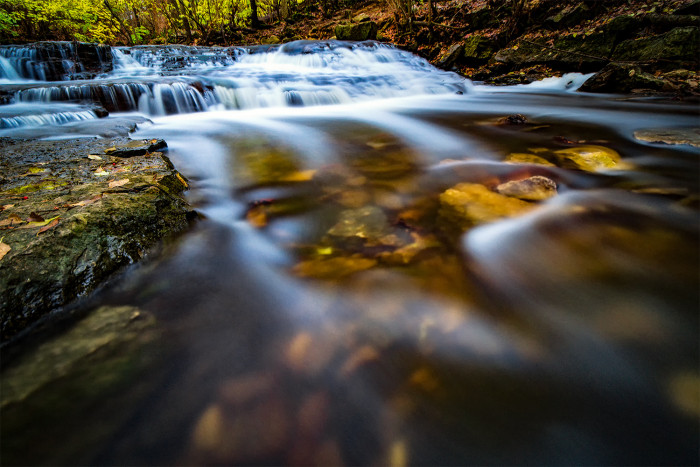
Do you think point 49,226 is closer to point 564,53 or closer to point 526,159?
point 526,159

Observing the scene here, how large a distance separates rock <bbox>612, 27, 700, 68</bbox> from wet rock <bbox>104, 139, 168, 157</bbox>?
32.4 ft

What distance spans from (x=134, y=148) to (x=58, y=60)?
29.8ft

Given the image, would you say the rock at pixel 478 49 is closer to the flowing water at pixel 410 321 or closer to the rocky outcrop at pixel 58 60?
the flowing water at pixel 410 321

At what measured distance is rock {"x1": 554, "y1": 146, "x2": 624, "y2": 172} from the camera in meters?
3.16

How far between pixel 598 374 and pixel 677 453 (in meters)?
0.29

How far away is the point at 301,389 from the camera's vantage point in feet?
4.02

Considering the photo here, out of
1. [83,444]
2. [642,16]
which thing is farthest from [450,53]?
[83,444]

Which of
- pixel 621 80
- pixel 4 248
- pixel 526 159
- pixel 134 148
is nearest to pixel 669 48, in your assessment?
pixel 621 80

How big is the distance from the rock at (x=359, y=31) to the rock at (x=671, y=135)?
12.9 m

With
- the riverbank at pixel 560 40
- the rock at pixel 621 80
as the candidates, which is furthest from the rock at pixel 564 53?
the rock at pixel 621 80

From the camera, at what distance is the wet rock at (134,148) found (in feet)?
10.2

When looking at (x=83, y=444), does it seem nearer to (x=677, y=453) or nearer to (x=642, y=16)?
(x=677, y=453)

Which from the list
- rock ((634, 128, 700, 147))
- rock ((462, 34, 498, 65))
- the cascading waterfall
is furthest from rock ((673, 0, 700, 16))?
rock ((634, 128, 700, 147))

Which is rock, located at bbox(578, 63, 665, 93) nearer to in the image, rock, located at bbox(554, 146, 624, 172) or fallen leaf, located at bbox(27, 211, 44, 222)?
rock, located at bbox(554, 146, 624, 172)
